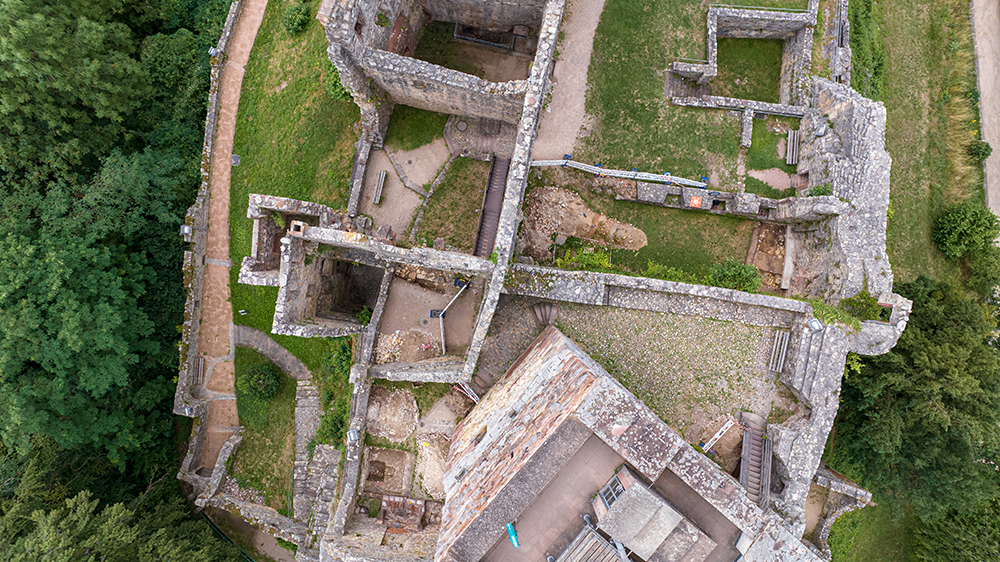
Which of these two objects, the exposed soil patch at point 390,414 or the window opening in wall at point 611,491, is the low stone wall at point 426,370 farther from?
the window opening in wall at point 611,491

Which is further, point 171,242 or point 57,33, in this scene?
point 171,242

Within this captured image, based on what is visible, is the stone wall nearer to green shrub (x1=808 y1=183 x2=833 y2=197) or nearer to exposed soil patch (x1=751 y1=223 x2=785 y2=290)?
green shrub (x1=808 y1=183 x2=833 y2=197)

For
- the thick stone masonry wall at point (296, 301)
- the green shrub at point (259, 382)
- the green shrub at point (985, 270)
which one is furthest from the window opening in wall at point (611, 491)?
the green shrub at point (985, 270)

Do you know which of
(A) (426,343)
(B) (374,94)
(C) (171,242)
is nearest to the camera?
(B) (374,94)

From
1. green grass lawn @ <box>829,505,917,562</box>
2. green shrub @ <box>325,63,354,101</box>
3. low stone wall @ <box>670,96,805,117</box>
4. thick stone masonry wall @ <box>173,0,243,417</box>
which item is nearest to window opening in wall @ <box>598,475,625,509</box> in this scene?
green grass lawn @ <box>829,505,917,562</box>

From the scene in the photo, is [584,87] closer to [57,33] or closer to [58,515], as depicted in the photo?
[57,33]

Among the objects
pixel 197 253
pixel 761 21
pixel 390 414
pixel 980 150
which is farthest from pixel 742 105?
pixel 197 253

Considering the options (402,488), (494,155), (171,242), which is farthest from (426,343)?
(171,242)

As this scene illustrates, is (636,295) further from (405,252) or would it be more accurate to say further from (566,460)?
(405,252)
